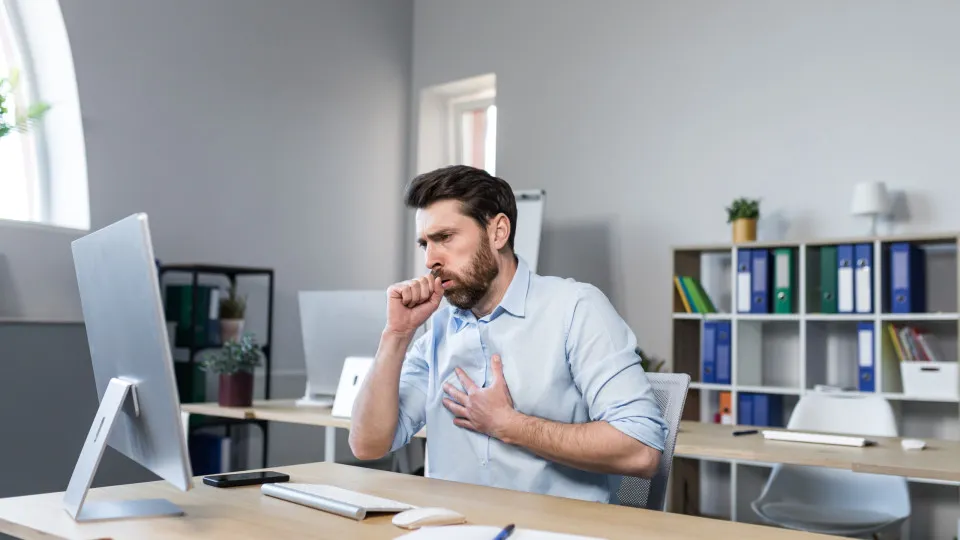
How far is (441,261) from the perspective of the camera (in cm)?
187

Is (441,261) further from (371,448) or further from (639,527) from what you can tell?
(639,527)

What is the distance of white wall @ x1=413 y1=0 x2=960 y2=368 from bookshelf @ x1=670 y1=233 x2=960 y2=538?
0.21 m

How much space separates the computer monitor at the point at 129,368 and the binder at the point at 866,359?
3.20 m

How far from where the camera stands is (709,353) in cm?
424

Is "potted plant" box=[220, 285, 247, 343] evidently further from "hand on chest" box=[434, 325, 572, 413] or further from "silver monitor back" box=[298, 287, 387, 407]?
"hand on chest" box=[434, 325, 572, 413]

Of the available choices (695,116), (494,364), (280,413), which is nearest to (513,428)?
(494,364)

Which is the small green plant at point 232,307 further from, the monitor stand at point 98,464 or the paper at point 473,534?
the paper at point 473,534

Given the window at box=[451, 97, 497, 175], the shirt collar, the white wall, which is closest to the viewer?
the shirt collar

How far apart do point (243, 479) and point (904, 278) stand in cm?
304

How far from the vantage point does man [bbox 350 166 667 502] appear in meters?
1.71

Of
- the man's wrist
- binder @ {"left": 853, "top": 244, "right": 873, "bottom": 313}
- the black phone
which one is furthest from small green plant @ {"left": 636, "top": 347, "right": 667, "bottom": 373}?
the black phone

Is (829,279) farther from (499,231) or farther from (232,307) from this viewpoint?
(232,307)

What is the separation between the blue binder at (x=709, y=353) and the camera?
422 centimetres

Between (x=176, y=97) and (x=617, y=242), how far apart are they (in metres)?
2.43
